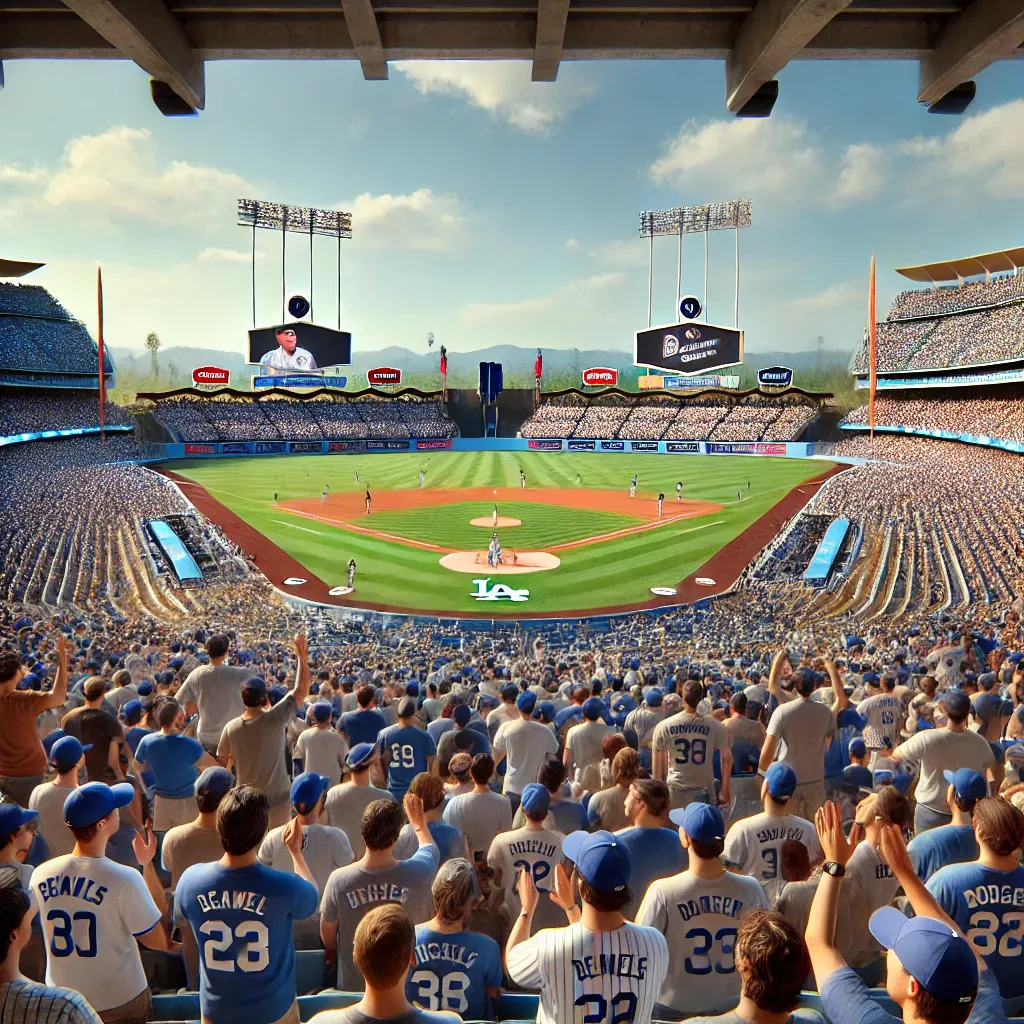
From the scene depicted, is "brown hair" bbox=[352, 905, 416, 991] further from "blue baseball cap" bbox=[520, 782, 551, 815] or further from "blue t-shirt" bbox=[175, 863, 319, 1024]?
"blue baseball cap" bbox=[520, 782, 551, 815]

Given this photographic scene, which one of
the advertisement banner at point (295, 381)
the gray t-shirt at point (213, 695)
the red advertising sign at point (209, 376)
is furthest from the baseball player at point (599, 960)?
the red advertising sign at point (209, 376)

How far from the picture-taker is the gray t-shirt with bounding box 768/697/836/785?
6742 mm

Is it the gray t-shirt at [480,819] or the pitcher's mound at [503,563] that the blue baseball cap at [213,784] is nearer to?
the gray t-shirt at [480,819]

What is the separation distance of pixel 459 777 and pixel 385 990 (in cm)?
378

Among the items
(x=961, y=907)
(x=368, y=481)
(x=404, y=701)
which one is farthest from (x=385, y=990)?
(x=368, y=481)

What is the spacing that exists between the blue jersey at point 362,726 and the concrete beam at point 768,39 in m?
6.14

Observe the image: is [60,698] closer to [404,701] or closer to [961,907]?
[404,701]

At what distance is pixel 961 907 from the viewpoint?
147 inches

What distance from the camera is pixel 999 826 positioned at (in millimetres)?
3799

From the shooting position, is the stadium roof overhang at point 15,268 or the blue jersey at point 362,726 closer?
the blue jersey at point 362,726

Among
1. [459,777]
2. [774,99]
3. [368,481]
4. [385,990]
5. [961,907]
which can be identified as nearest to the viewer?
[385,990]

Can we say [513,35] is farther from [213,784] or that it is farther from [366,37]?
[213,784]

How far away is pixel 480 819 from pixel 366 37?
4.92m

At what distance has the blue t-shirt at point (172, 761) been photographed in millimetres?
6254
